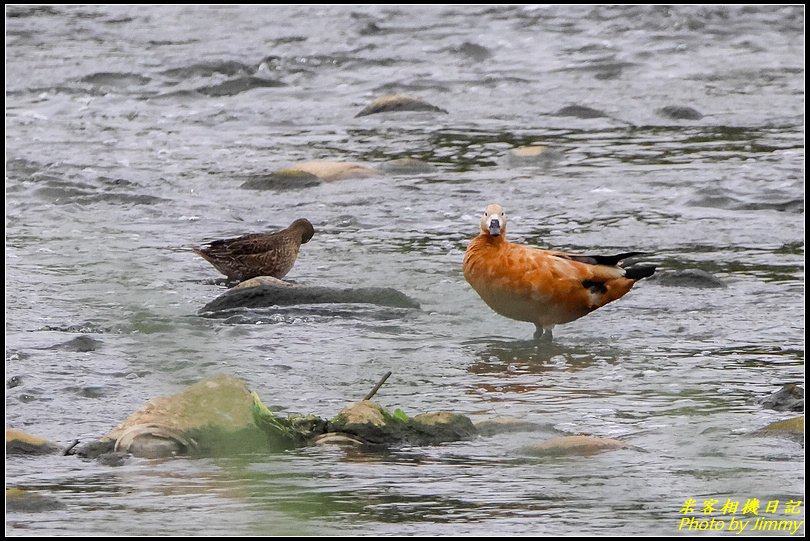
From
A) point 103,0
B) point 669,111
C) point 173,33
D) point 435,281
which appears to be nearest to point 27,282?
point 435,281

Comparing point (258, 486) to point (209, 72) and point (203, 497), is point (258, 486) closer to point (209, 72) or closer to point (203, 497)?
point (203, 497)

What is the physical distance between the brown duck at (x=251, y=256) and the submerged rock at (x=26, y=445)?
9.44ft

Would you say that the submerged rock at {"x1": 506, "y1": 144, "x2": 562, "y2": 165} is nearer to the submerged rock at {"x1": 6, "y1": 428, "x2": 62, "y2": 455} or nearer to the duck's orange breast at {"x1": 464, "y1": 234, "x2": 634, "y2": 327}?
the duck's orange breast at {"x1": 464, "y1": 234, "x2": 634, "y2": 327}

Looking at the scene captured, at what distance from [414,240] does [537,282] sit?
2008 millimetres

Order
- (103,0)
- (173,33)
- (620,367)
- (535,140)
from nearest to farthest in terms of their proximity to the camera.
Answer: (620,367), (535,140), (173,33), (103,0)

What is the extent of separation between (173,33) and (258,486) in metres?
12.6

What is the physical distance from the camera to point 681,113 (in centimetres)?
1257

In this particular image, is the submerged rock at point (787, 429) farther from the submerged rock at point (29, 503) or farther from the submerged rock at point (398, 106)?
the submerged rock at point (398, 106)

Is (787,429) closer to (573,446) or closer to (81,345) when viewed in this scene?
(573,446)

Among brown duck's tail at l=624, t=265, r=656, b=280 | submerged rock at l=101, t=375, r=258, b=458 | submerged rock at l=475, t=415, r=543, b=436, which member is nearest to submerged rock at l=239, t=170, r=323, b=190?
brown duck's tail at l=624, t=265, r=656, b=280

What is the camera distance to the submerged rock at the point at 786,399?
18.6 feet

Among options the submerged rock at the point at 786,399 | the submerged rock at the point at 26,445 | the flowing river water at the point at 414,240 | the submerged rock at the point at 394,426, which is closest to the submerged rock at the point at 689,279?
the flowing river water at the point at 414,240

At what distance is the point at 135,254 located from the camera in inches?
336

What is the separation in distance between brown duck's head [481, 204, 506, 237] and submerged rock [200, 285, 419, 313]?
0.56 metres
